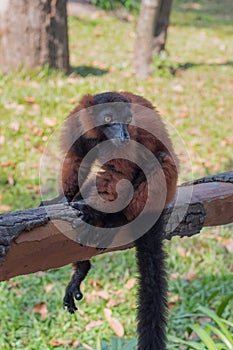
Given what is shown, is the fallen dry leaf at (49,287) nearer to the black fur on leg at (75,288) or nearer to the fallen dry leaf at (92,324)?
the fallen dry leaf at (92,324)

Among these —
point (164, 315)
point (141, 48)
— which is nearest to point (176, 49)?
point (141, 48)

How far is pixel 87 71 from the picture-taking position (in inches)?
293

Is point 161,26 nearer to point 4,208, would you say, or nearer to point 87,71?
point 87,71

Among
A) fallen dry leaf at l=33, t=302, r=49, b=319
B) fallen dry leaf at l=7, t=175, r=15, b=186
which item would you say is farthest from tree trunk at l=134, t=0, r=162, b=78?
fallen dry leaf at l=33, t=302, r=49, b=319

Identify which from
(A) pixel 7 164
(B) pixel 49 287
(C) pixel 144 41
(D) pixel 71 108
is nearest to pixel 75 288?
(B) pixel 49 287

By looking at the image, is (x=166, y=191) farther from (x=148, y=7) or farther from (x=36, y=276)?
(x=148, y=7)

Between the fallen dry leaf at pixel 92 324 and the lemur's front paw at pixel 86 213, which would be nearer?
the lemur's front paw at pixel 86 213

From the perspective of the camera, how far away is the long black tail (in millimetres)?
2197

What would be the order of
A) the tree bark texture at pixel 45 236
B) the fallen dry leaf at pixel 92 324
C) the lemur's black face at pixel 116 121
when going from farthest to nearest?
the fallen dry leaf at pixel 92 324
the lemur's black face at pixel 116 121
the tree bark texture at pixel 45 236

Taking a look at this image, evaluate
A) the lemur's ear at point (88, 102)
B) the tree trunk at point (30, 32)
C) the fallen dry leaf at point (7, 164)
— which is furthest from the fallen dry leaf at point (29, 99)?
the lemur's ear at point (88, 102)

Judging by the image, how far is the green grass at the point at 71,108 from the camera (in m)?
3.59

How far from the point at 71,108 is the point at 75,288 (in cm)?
351

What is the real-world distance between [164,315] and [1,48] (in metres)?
4.94

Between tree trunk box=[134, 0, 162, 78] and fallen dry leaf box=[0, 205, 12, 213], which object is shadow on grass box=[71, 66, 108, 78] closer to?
tree trunk box=[134, 0, 162, 78]
